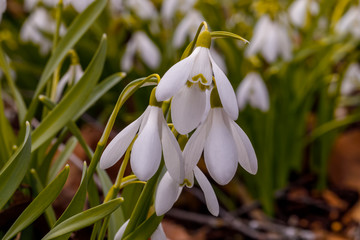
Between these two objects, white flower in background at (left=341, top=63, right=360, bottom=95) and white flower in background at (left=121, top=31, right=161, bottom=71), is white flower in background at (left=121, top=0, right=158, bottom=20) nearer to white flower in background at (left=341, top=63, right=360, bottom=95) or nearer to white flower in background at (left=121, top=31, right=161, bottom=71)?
white flower in background at (left=121, top=31, right=161, bottom=71)

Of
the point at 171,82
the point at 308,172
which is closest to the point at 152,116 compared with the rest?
the point at 171,82

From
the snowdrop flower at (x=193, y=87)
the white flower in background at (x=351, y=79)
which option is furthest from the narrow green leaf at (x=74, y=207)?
the white flower in background at (x=351, y=79)

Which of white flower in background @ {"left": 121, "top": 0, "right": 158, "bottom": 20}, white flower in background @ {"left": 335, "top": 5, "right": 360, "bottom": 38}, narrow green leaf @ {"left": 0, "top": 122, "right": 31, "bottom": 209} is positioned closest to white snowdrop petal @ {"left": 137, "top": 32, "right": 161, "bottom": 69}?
white flower in background @ {"left": 121, "top": 0, "right": 158, "bottom": 20}

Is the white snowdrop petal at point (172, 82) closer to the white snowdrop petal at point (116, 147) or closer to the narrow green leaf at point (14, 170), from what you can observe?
the white snowdrop petal at point (116, 147)

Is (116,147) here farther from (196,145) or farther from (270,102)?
(270,102)

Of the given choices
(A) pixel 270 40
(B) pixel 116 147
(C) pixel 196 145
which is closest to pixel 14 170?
(B) pixel 116 147

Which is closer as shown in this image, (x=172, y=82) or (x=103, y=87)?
(x=172, y=82)
